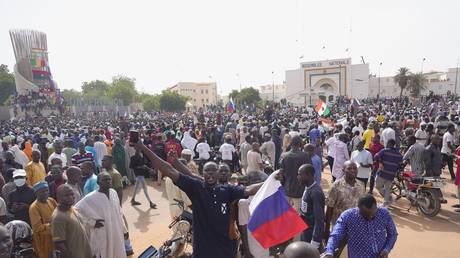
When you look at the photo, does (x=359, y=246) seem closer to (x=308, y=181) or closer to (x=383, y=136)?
(x=308, y=181)

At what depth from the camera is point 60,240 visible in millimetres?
3727

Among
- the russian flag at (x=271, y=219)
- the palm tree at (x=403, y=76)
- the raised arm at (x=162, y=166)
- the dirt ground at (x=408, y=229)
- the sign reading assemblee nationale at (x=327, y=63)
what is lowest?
the dirt ground at (x=408, y=229)

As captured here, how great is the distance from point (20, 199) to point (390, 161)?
6578mm

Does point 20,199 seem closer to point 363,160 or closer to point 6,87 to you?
point 363,160

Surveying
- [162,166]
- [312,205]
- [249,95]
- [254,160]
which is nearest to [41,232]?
[162,166]

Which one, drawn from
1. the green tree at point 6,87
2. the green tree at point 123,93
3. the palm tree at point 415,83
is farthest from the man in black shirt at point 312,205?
the green tree at point 123,93

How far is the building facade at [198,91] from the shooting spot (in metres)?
104

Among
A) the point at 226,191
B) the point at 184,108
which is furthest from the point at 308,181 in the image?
the point at 184,108

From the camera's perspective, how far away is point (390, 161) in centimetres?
737

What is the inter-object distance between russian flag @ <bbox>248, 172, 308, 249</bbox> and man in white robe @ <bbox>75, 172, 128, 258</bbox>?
1.85 meters

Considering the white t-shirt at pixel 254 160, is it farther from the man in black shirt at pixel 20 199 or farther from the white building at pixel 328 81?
the white building at pixel 328 81

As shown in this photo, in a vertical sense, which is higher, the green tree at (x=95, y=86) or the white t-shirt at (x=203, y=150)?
the green tree at (x=95, y=86)

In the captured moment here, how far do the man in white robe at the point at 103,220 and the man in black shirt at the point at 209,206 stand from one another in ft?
5.47

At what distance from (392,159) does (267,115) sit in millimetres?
15339
